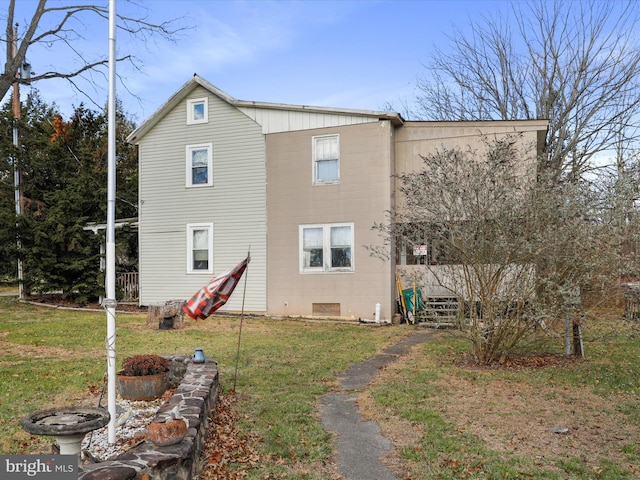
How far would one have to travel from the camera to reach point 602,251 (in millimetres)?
7859

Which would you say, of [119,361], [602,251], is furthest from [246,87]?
[602,251]

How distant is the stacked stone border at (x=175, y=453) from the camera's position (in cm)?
335

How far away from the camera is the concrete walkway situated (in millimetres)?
4605

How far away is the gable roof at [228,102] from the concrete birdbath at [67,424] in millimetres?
11877

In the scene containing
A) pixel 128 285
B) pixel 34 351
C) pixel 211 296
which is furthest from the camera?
pixel 128 285

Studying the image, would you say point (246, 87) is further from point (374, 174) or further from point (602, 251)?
point (602, 251)

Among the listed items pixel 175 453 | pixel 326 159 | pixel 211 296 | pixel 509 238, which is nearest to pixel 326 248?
pixel 326 159

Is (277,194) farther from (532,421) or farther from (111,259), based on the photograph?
(111,259)

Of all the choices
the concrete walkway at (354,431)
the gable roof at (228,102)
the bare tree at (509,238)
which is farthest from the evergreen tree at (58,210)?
the bare tree at (509,238)

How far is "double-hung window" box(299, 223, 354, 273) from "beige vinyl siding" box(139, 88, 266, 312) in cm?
136

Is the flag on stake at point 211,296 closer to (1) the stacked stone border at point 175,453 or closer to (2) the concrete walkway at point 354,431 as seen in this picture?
(1) the stacked stone border at point 175,453

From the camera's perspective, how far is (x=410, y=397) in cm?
684

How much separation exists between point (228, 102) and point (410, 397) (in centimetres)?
1211

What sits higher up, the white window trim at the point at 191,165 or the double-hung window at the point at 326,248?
the white window trim at the point at 191,165
